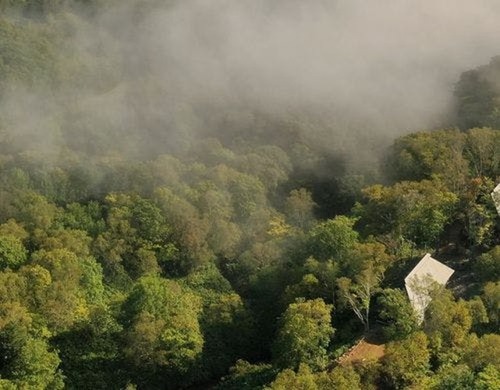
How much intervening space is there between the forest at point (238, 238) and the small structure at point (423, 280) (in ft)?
1.69

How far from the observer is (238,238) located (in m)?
47.4

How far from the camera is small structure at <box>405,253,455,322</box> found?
33547 mm

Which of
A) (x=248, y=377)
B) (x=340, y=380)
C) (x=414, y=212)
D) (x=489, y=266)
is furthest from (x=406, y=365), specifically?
(x=414, y=212)

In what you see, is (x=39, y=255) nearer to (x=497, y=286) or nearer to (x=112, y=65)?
(x=497, y=286)

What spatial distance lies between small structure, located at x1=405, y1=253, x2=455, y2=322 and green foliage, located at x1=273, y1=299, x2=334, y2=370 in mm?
4328

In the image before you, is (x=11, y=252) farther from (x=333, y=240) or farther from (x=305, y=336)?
(x=305, y=336)

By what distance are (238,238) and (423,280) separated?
1617cm

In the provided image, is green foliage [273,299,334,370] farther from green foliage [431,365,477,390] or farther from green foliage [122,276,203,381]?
green foliage [431,365,477,390]

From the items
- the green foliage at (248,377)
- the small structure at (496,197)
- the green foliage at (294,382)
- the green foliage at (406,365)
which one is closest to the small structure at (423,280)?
the green foliage at (406,365)

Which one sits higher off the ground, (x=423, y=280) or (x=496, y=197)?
(x=496, y=197)

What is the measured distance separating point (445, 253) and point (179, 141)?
1057 inches

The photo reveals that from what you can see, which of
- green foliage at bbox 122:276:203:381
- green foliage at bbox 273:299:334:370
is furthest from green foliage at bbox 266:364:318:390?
green foliage at bbox 122:276:203:381

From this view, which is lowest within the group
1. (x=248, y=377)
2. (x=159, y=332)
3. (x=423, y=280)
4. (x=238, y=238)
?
(x=248, y=377)

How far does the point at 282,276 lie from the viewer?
4200 centimetres
